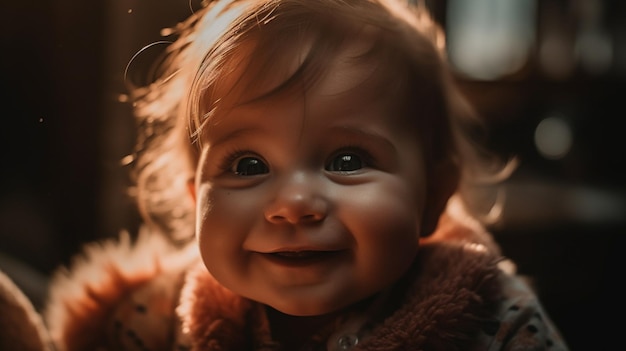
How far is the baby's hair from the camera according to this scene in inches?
21.7

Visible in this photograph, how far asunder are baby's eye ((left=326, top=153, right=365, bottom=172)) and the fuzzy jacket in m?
0.10

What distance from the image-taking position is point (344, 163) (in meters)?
0.55

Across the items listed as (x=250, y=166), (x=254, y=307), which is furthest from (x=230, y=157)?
(x=254, y=307)

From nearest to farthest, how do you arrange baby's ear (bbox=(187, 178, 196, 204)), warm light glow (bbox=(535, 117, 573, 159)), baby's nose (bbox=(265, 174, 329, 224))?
1. baby's nose (bbox=(265, 174, 329, 224))
2. baby's ear (bbox=(187, 178, 196, 204))
3. warm light glow (bbox=(535, 117, 573, 159))

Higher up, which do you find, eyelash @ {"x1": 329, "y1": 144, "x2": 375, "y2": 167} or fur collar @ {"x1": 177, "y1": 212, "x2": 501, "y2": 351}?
eyelash @ {"x1": 329, "y1": 144, "x2": 375, "y2": 167}

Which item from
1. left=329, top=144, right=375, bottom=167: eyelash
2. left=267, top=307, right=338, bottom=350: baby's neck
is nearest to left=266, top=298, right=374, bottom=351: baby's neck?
left=267, top=307, right=338, bottom=350: baby's neck

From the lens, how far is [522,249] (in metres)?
1.21

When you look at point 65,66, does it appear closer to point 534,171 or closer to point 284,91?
point 284,91

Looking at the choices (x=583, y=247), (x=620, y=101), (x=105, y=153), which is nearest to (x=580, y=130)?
(x=620, y=101)

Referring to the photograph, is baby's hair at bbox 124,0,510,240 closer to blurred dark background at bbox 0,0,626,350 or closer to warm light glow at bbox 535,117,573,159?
blurred dark background at bbox 0,0,626,350

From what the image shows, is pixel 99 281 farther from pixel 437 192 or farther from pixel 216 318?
pixel 437 192

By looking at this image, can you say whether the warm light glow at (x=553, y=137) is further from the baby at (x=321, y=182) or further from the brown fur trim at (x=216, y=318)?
the brown fur trim at (x=216, y=318)

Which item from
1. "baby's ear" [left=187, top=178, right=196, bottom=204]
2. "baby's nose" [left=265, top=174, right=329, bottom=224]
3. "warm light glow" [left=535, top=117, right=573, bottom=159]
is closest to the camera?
"baby's nose" [left=265, top=174, right=329, bottom=224]

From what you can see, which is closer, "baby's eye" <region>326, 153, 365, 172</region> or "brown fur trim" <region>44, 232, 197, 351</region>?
"baby's eye" <region>326, 153, 365, 172</region>
